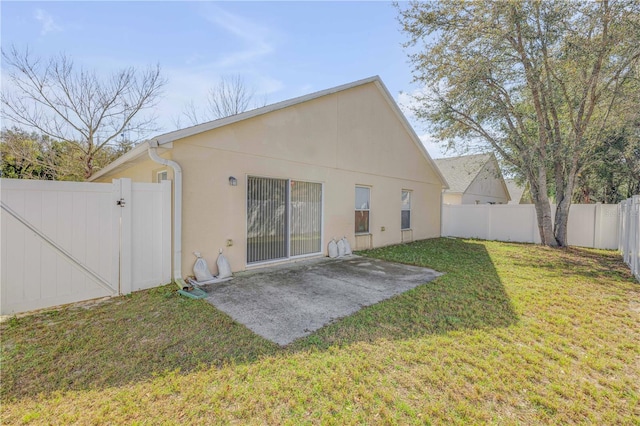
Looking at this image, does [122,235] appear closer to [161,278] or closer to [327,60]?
[161,278]

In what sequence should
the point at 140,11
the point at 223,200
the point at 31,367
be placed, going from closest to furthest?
1. the point at 31,367
2. the point at 223,200
3. the point at 140,11

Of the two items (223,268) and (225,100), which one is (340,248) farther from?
(225,100)

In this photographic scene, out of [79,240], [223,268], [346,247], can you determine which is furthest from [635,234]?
[79,240]

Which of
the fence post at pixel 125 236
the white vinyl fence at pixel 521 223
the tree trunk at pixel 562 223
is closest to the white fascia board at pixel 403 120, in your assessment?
the white vinyl fence at pixel 521 223

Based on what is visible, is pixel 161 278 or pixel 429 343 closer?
pixel 429 343

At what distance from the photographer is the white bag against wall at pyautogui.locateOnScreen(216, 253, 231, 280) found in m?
5.80

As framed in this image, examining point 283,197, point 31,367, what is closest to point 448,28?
point 283,197

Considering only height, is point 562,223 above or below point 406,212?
below

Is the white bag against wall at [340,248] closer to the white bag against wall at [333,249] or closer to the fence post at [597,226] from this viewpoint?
the white bag against wall at [333,249]

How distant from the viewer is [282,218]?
7.07m

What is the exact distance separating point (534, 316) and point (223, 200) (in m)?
5.92

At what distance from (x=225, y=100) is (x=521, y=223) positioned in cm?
1921

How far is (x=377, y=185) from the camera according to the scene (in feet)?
33.4

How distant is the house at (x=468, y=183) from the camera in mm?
18219
